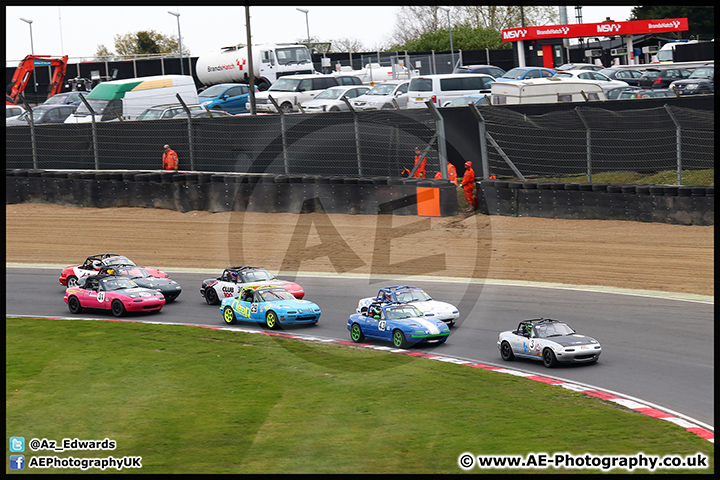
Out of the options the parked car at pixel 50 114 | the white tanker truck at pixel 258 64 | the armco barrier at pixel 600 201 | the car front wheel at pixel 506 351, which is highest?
the white tanker truck at pixel 258 64

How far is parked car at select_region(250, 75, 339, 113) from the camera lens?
3694cm

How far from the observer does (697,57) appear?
158ft

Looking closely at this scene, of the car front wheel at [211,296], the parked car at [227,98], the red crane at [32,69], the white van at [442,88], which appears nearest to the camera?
the car front wheel at [211,296]

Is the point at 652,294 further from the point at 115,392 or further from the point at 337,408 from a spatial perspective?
the point at 115,392

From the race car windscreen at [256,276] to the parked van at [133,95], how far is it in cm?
1995

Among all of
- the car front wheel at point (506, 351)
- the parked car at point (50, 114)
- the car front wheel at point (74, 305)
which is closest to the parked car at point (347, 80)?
the parked car at point (50, 114)

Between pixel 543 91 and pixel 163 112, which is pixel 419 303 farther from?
pixel 163 112

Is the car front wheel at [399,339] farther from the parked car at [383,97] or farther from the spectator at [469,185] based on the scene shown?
the parked car at [383,97]

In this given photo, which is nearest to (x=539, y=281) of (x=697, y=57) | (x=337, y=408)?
(x=337, y=408)

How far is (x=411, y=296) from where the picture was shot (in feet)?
49.6

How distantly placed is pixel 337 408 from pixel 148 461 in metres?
2.58

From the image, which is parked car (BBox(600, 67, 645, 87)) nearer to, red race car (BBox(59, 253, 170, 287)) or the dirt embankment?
the dirt embankment

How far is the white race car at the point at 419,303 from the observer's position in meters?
Result: 14.7

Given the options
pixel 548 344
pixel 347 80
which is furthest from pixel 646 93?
pixel 548 344
